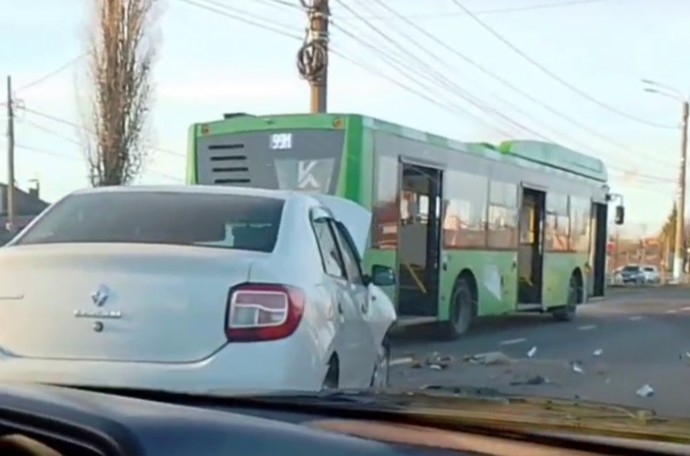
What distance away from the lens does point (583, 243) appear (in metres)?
24.7

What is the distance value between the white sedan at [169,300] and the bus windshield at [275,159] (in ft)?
28.3

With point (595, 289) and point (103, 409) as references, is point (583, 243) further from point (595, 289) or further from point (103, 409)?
point (103, 409)

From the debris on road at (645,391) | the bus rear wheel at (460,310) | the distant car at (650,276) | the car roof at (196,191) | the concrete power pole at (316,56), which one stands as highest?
the concrete power pole at (316,56)

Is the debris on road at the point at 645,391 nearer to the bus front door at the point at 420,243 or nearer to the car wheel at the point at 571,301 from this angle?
the bus front door at the point at 420,243

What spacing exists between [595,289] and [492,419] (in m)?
24.5

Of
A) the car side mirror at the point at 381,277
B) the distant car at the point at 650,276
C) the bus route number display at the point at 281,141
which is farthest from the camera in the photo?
the distant car at the point at 650,276

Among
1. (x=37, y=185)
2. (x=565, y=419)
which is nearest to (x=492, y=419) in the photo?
(x=565, y=419)

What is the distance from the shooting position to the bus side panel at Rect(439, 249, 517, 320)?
691 inches

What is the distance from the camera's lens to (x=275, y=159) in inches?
617

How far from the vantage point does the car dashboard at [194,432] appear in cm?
212

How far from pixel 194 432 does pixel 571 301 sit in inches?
875

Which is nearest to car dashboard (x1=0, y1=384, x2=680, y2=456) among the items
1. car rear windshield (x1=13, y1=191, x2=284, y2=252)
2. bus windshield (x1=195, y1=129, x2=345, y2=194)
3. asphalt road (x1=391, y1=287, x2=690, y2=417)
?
car rear windshield (x1=13, y1=191, x2=284, y2=252)

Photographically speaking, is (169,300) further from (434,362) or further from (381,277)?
(434,362)

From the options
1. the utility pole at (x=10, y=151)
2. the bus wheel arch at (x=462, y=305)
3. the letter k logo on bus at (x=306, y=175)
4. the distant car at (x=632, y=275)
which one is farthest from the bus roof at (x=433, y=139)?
the distant car at (x=632, y=275)
